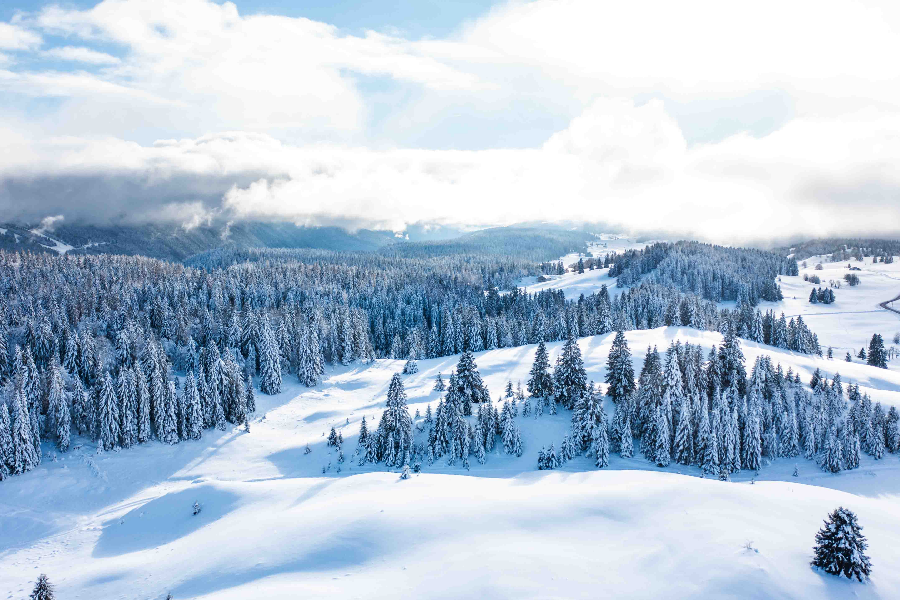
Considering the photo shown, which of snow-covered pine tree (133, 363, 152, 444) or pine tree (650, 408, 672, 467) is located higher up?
snow-covered pine tree (133, 363, 152, 444)

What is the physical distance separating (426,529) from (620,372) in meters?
44.6

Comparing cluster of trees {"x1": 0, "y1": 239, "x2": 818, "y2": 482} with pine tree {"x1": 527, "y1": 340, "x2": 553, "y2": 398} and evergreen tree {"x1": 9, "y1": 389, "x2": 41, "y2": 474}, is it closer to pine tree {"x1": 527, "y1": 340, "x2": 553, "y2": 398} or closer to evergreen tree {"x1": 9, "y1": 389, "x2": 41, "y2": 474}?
evergreen tree {"x1": 9, "y1": 389, "x2": 41, "y2": 474}

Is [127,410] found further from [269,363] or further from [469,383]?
[469,383]

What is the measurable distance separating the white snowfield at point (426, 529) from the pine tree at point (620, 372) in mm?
10793

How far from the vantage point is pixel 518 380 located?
7706 cm

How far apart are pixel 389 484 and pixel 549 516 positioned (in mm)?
16701

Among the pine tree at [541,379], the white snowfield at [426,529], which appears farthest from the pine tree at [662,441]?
the pine tree at [541,379]

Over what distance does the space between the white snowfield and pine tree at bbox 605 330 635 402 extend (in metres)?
10.8

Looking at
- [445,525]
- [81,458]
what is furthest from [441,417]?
[81,458]

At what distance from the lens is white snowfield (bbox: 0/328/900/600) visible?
20.7 metres

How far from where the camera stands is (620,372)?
64125mm

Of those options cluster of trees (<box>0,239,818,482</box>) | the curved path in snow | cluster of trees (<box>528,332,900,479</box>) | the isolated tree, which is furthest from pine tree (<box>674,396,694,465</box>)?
the curved path in snow

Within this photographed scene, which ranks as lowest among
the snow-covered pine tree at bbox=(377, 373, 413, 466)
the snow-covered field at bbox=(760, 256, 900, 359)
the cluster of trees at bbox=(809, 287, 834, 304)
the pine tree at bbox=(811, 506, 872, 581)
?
the snow-covered field at bbox=(760, 256, 900, 359)

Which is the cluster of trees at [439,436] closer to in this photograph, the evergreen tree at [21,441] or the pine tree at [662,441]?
the pine tree at [662,441]
